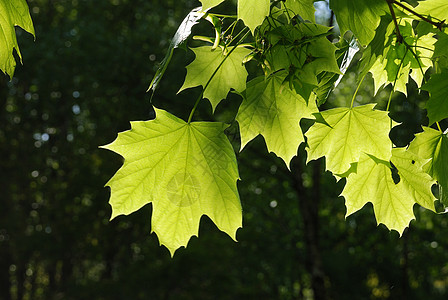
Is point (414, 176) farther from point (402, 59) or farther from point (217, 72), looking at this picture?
point (217, 72)

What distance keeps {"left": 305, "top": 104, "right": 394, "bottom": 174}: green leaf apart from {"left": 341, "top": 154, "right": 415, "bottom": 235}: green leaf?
0.03 meters

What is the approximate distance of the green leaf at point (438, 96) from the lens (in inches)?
21.6

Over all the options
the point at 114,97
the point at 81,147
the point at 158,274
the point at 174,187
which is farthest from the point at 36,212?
the point at 174,187

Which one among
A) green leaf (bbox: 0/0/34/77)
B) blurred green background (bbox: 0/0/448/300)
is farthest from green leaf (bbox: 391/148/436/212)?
blurred green background (bbox: 0/0/448/300)

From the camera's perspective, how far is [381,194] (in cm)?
63

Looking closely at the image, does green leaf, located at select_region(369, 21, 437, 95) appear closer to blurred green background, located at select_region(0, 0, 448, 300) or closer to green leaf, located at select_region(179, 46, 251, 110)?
green leaf, located at select_region(179, 46, 251, 110)

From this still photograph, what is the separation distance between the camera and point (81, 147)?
7.43m

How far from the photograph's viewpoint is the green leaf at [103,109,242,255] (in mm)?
547

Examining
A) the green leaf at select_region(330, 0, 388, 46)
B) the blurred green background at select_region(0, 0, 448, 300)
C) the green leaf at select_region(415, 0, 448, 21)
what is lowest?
the blurred green background at select_region(0, 0, 448, 300)

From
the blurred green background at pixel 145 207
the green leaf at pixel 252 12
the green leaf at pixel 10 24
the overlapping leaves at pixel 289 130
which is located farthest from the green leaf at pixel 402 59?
the blurred green background at pixel 145 207

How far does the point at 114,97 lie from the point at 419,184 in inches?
243

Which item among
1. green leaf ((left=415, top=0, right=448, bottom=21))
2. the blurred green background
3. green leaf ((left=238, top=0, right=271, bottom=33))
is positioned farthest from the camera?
the blurred green background

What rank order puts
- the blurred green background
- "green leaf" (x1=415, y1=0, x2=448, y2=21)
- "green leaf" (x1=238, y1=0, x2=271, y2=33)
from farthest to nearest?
the blurred green background, "green leaf" (x1=415, y1=0, x2=448, y2=21), "green leaf" (x1=238, y1=0, x2=271, y2=33)

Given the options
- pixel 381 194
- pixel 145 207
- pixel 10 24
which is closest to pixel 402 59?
pixel 381 194
